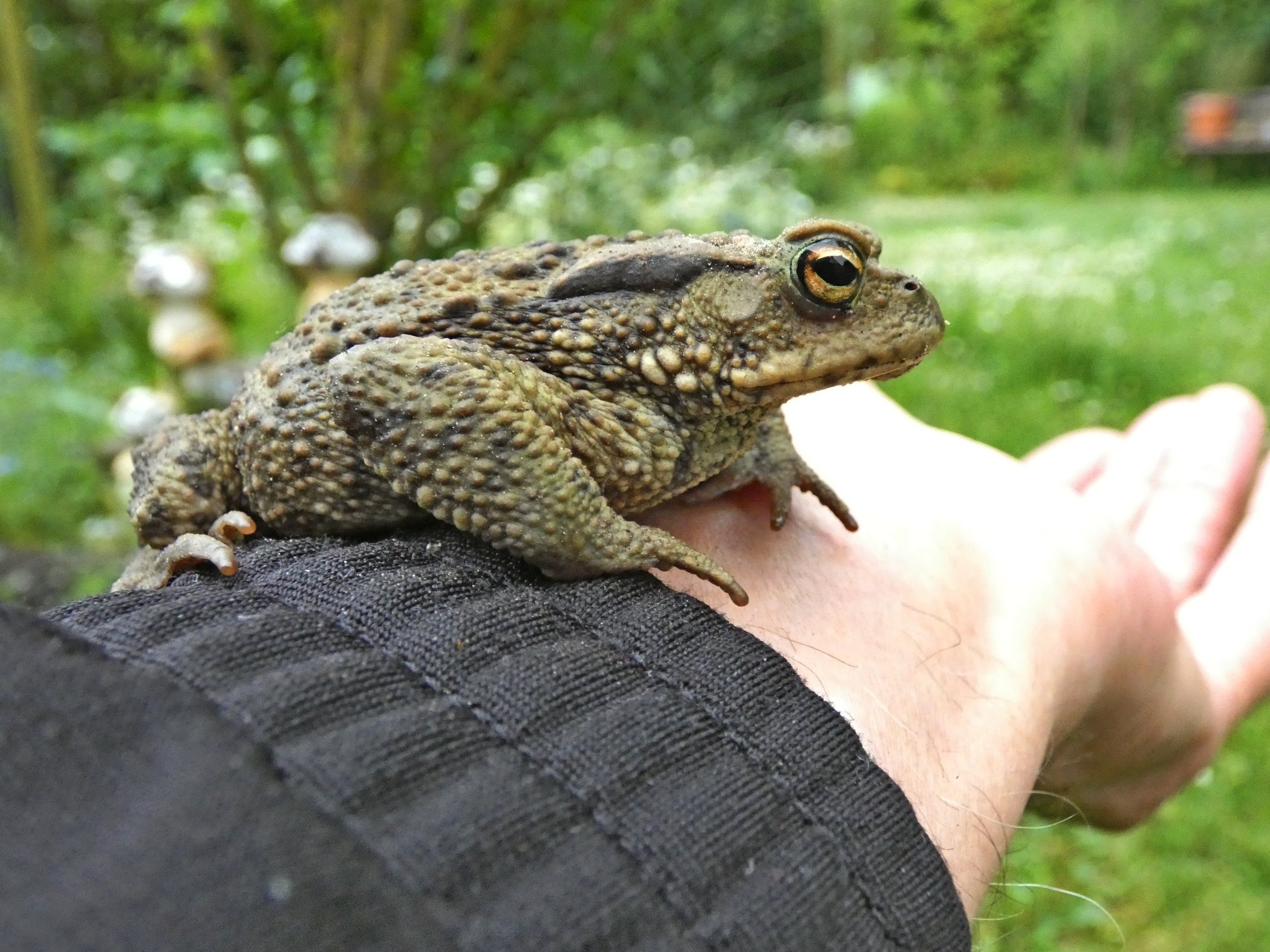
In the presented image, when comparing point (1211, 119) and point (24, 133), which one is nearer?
point (24, 133)

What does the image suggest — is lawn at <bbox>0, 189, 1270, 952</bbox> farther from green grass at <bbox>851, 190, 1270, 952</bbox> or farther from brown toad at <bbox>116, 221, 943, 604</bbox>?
brown toad at <bbox>116, 221, 943, 604</bbox>

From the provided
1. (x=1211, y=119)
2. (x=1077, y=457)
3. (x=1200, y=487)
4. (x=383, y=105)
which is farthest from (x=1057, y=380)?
(x=1211, y=119)

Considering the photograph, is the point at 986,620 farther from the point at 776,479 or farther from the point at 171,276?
the point at 171,276

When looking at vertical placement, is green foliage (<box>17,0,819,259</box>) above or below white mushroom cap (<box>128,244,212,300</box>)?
above

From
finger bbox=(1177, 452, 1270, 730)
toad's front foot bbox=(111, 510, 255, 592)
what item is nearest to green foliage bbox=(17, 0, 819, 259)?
toad's front foot bbox=(111, 510, 255, 592)

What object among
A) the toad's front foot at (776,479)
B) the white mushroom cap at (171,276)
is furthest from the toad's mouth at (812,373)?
the white mushroom cap at (171,276)
